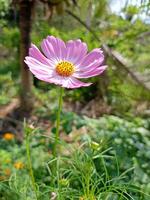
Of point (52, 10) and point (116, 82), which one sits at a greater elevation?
point (52, 10)

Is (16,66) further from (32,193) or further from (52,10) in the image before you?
(32,193)

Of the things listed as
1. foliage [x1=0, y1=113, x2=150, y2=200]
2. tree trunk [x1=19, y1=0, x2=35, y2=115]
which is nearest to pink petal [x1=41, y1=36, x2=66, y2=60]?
foliage [x1=0, y1=113, x2=150, y2=200]

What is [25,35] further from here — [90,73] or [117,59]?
[90,73]

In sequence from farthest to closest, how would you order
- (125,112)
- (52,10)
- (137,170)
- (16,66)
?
(16,66)
(125,112)
(52,10)
(137,170)

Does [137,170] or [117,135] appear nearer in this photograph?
[137,170]

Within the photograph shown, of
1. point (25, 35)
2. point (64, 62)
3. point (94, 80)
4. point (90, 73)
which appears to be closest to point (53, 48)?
point (64, 62)

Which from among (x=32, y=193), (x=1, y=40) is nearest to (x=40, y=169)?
(x=32, y=193)

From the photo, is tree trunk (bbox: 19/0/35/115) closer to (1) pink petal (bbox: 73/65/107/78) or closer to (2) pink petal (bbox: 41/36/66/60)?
A: (2) pink petal (bbox: 41/36/66/60)

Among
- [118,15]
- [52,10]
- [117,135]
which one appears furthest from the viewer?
[118,15]

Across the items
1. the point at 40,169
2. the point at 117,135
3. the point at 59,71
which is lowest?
the point at 40,169
